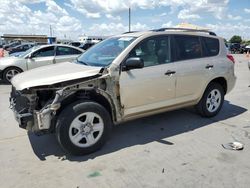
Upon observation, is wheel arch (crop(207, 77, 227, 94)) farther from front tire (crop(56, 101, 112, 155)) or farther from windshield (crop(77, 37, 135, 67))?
front tire (crop(56, 101, 112, 155))

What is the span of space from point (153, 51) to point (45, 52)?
278 inches

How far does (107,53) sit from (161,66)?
967 millimetres

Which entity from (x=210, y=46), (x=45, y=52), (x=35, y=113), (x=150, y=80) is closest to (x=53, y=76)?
(x=35, y=113)

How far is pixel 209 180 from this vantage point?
343cm

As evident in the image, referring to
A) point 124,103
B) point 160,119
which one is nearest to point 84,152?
point 124,103

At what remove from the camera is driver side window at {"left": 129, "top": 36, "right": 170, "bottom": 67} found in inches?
181

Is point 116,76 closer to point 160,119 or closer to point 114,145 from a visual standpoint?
point 114,145

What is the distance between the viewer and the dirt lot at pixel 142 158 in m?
3.42

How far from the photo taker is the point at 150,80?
4598mm

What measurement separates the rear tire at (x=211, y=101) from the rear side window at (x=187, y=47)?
0.81m

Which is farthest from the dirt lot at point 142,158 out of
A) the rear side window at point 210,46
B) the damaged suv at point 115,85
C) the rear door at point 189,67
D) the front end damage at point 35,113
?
the rear side window at point 210,46

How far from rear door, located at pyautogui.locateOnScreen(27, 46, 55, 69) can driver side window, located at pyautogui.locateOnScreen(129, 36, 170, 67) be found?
6725 millimetres

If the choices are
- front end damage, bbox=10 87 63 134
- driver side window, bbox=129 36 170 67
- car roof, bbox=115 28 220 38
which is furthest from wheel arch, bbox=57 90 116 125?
car roof, bbox=115 28 220 38

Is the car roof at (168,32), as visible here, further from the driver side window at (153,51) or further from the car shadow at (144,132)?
the car shadow at (144,132)
